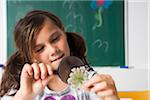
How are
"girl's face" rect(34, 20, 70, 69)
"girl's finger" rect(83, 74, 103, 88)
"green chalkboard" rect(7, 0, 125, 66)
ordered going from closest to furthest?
"girl's finger" rect(83, 74, 103, 88) → "girl's face" rect(34, 20, 70, 69) → "green chalkboard" rect(7, 0, 125, 66)

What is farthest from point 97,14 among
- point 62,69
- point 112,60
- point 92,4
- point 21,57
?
point 62,69

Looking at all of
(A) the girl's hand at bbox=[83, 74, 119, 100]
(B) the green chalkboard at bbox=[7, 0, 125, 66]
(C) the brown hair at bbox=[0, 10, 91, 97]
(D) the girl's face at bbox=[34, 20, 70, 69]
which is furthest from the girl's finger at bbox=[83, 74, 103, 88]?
(B) the green chalkboard at bbox=[7, 0, 125, 66]

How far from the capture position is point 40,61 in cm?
61

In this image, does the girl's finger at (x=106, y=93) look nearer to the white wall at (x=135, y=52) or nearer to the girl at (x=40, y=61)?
the girl at (x=40, y=61)

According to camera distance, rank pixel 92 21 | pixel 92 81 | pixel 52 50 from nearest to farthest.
Answer: pixel 92 81, pixel 52 50, pixel 92 21

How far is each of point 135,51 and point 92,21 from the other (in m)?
0.20

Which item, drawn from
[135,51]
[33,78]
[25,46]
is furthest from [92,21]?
[33,78]

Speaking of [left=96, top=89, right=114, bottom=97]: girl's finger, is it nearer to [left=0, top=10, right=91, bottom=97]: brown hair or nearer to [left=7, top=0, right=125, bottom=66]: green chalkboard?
[left=0, top=10, right=91, bottom=97]: brown hair

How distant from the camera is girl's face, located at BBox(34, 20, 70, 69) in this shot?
1.90 ft

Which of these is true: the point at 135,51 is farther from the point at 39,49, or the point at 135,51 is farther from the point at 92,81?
the point at 92,81

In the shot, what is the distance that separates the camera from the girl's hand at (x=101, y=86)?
44cm

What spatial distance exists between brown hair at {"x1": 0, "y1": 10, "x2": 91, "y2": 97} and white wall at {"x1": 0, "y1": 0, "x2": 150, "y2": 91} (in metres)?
0.40

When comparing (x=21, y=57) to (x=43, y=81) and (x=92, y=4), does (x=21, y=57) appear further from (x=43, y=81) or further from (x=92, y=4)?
(x=92, y=4)

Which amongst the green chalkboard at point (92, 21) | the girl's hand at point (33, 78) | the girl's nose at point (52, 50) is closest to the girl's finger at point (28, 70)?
the girl's hand at point (33, 78)
